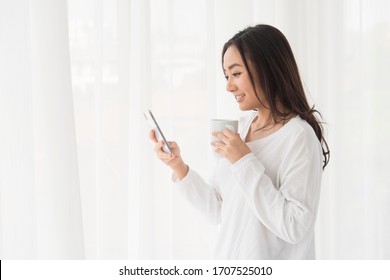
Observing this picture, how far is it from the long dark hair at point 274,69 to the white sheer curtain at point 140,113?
53cm

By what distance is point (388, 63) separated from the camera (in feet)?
7.19

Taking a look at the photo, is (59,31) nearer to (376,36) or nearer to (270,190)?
(270,190)

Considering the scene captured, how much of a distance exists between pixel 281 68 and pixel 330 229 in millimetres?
1262

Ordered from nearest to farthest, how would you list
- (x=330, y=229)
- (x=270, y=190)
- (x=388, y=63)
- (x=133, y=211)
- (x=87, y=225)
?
(x=270, y=190) < (x=87, y=225) < (x=133, y=211) < (x=388, y=63) < (x=330, y=229)

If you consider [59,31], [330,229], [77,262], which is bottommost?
[330,229]

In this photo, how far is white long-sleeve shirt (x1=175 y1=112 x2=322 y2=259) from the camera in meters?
1.28

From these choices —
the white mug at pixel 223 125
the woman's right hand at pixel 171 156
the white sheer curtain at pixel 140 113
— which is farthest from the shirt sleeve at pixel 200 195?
the white sheer curtain at pixel 140 113

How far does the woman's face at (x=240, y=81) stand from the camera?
1.38 m

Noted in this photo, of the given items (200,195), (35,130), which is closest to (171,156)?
(200,195)

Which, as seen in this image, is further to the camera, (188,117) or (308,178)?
(188,117)

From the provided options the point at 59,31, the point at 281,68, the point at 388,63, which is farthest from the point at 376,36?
the point at 59,31

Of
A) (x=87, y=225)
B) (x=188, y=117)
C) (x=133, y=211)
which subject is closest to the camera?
(x=87, y=225)

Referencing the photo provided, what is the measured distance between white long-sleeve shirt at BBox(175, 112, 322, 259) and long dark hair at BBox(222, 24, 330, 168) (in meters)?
0.05

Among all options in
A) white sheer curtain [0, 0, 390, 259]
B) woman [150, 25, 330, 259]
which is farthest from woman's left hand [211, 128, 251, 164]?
white sheer curtain [0, 0, 390, 259]
